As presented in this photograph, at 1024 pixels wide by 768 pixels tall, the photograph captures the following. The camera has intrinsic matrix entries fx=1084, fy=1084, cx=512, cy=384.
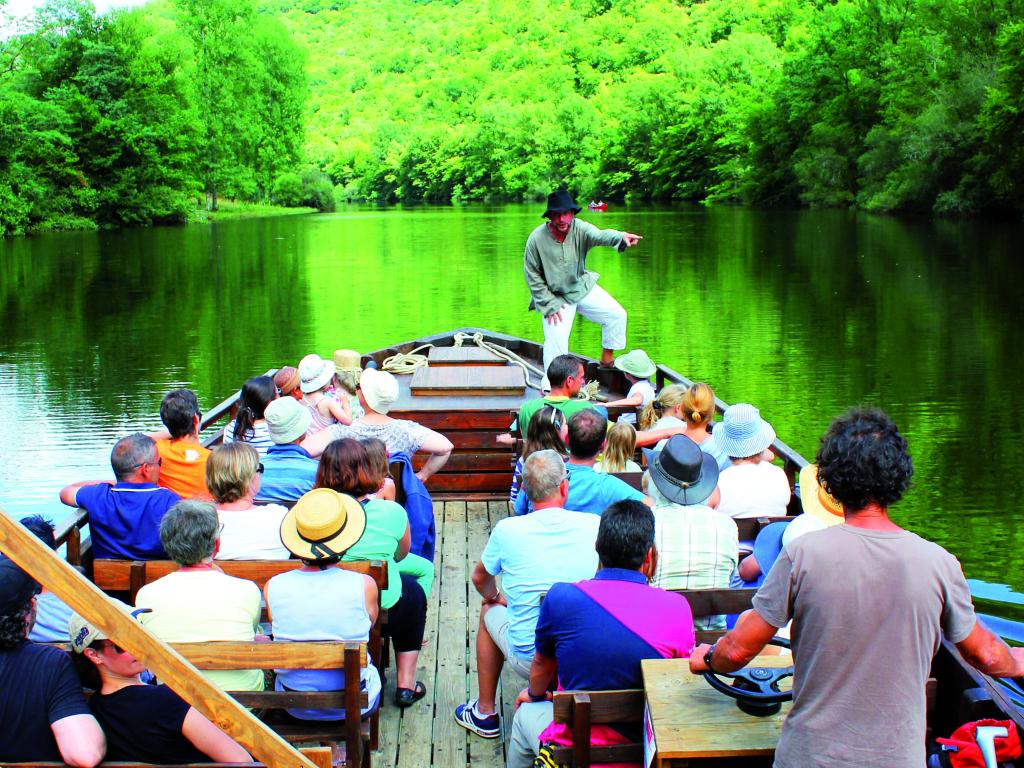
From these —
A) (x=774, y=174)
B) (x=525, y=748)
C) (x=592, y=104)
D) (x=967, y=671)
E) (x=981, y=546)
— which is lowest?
(x=981, y=546)

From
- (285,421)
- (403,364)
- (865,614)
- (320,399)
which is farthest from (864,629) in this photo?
(403,364)

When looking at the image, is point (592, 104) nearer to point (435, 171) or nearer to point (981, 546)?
point (435, 171)

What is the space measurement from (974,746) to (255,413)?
14.6 feet

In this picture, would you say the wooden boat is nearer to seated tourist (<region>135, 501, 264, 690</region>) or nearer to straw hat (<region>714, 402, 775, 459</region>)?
straw hat (<region>714, 402, 775, 459</region>)

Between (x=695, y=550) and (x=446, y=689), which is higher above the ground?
(x=695, y=550)

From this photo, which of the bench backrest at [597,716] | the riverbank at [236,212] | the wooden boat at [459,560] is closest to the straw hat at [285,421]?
the wooden boat at [459,560]

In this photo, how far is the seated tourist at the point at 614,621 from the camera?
3.15m

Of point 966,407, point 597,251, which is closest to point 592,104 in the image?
point 597,251

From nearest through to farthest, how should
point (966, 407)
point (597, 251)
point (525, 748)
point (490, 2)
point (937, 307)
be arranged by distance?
point (525, 748), point (966, 407), point (937, 307), point (597, 251), point (490, 2)

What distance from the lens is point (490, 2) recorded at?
486ft

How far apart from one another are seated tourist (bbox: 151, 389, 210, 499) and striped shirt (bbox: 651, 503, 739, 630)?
2623 millimetres

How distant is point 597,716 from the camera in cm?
Answer: 302

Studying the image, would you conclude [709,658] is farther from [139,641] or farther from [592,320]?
[592,320]

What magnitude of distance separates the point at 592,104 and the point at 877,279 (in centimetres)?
7881
